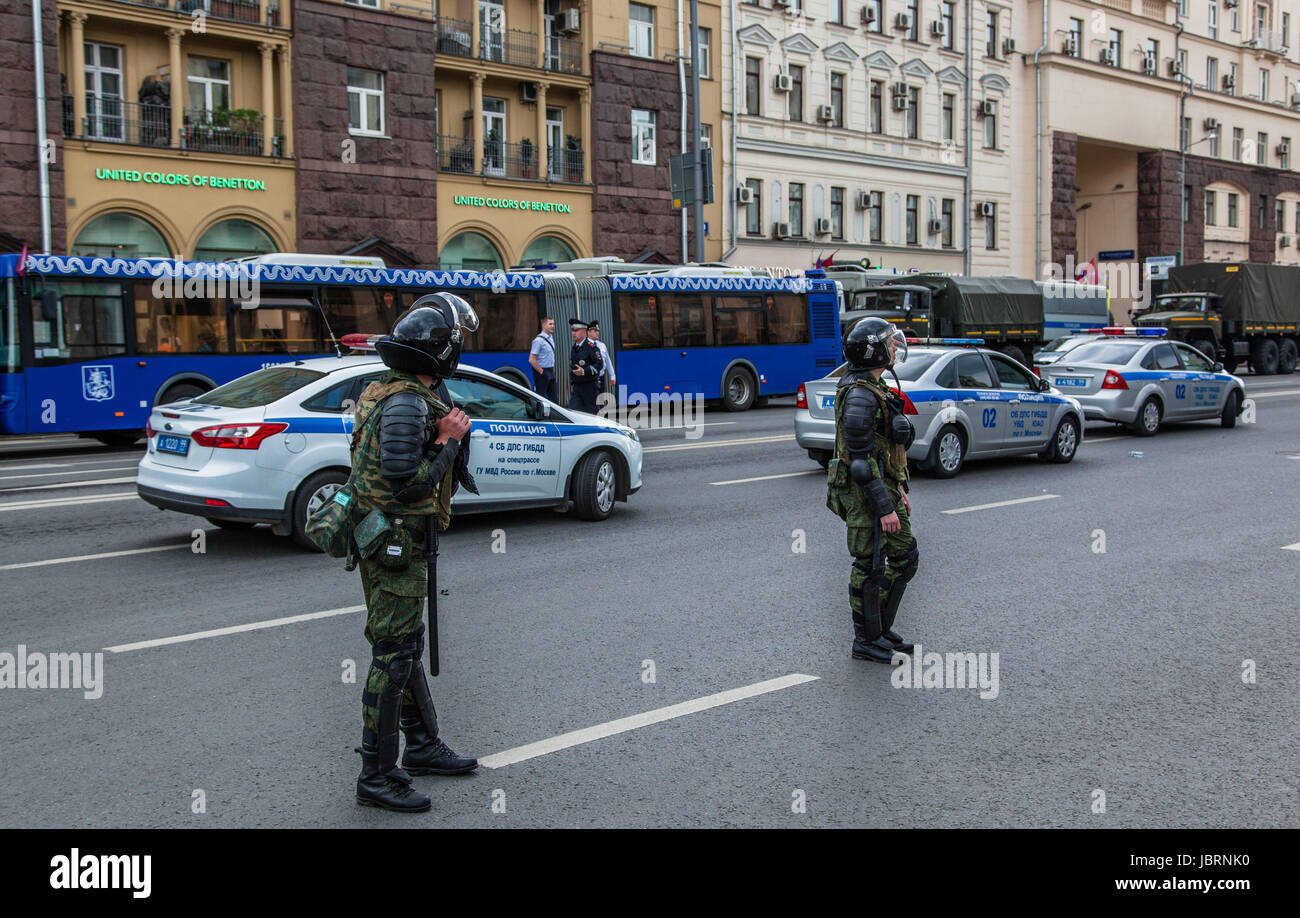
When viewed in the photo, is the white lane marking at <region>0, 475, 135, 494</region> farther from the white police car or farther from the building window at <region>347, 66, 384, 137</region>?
the building window at <region>347, 66, 384, 137</region>

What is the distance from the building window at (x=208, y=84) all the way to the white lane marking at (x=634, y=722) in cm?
2667

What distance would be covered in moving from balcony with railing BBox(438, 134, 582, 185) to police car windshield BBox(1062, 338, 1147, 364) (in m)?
18.8

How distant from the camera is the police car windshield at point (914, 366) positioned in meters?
14.4

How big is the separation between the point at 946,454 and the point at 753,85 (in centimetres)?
3020

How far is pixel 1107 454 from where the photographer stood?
17.0m

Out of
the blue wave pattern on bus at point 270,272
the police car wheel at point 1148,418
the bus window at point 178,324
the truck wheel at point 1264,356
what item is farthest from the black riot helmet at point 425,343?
the truck wheel at point 1264,356

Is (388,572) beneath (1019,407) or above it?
beneath

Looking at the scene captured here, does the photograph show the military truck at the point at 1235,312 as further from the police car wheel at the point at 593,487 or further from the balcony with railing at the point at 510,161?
the police car wheel at the point at 593,487

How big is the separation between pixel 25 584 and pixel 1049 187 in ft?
167

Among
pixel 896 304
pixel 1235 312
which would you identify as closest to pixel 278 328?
pixel 896 304

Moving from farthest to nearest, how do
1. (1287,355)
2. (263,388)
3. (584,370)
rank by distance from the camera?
(1287,355) → (584,370) → (263,388)

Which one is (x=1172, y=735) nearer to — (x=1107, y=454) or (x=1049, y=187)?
(x=1107, y=454)

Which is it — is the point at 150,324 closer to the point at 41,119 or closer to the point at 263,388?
the point at 41,119

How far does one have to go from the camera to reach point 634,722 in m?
5.56
